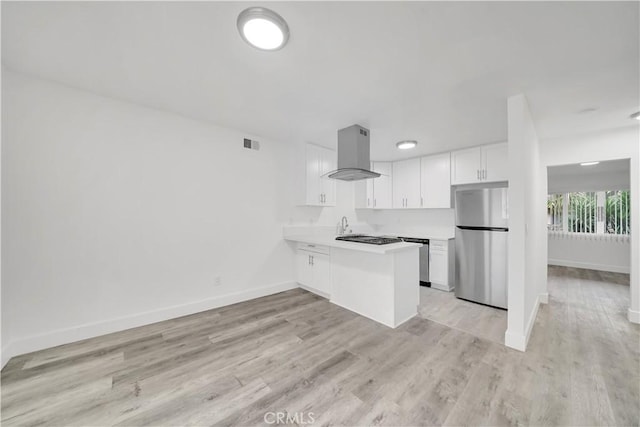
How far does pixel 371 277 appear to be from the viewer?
2.83 m

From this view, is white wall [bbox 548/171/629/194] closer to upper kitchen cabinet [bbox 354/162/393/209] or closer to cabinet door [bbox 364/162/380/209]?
upper kitchen cabinet [bbox 354/162/393/209]

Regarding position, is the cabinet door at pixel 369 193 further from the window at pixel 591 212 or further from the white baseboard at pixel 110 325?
the window at pixel 591 212

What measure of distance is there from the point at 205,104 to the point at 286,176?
1.61 metres

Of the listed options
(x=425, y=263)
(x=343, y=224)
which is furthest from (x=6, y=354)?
(x=425, y=263)

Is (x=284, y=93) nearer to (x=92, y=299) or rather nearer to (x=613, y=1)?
(x=613, y=1)

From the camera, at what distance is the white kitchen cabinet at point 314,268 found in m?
3.43

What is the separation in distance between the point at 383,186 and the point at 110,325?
4666 mm

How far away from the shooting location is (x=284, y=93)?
7.61ft

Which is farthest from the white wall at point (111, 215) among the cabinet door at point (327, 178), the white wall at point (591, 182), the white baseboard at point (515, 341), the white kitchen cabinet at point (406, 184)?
the white wall at point (591, 182)

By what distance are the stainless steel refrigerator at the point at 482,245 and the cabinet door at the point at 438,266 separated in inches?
14.3

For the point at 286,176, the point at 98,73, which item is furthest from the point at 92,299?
the point at 286,176

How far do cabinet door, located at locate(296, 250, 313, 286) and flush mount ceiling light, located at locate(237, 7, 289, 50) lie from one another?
2789mm

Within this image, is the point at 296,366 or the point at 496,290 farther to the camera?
the point at 496,290

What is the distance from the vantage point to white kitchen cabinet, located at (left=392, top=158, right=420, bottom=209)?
4.63m
